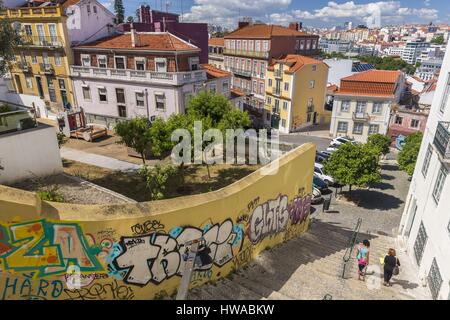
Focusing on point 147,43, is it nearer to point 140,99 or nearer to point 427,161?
point 140,99

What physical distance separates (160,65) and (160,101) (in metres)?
3.47

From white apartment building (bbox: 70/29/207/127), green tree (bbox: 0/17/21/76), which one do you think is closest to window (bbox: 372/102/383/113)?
white apartment building (bbox: 70/29/207/127)

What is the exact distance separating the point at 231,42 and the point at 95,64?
31.5 meters

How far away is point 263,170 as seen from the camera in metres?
Result: 12.1

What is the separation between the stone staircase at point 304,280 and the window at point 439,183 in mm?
3825

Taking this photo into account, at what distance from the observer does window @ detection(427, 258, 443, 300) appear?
12236mm

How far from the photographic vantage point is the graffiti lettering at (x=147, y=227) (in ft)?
27.5

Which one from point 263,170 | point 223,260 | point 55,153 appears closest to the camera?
point 223,260

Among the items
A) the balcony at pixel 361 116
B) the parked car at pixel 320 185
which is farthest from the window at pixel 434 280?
the balcony at pixel 361 116

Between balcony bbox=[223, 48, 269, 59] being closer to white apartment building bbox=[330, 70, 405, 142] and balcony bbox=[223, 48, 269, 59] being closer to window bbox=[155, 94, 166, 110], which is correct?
white apartment building bbox=[330, 70, 405, 142]

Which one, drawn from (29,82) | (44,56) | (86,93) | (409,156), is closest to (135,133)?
(86,93)

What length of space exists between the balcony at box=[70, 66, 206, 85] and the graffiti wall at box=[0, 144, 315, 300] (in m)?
21.5
